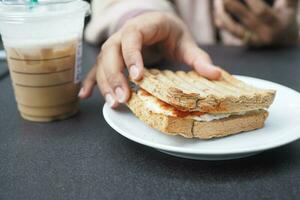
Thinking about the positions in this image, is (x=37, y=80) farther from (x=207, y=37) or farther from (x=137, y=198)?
(x=207, y=37)

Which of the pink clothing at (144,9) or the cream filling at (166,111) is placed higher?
the cream filling at (166,111)

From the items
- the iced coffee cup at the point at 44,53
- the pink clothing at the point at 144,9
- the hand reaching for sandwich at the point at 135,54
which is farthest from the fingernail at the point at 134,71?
the pink clothing at the point at 144,9

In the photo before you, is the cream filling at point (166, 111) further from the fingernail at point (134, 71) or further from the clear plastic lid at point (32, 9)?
the clear plastic lid at point (32, 9)

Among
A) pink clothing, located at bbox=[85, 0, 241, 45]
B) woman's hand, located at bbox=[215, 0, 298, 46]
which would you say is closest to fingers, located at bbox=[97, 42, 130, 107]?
pink clothing, located at bbox=[85, 0, 241, 45]

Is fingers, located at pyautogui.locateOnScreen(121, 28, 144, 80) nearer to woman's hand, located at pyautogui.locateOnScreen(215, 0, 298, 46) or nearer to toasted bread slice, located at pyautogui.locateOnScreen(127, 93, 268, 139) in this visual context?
toasted bread slice, located at pyautogui.locateOnScreen(127, 93, 268, 139)

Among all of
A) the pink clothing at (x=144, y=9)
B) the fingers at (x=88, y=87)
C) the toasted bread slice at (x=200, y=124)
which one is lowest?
the pink clothing at (x=144, y=9)

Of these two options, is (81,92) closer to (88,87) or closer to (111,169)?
(88,87)
